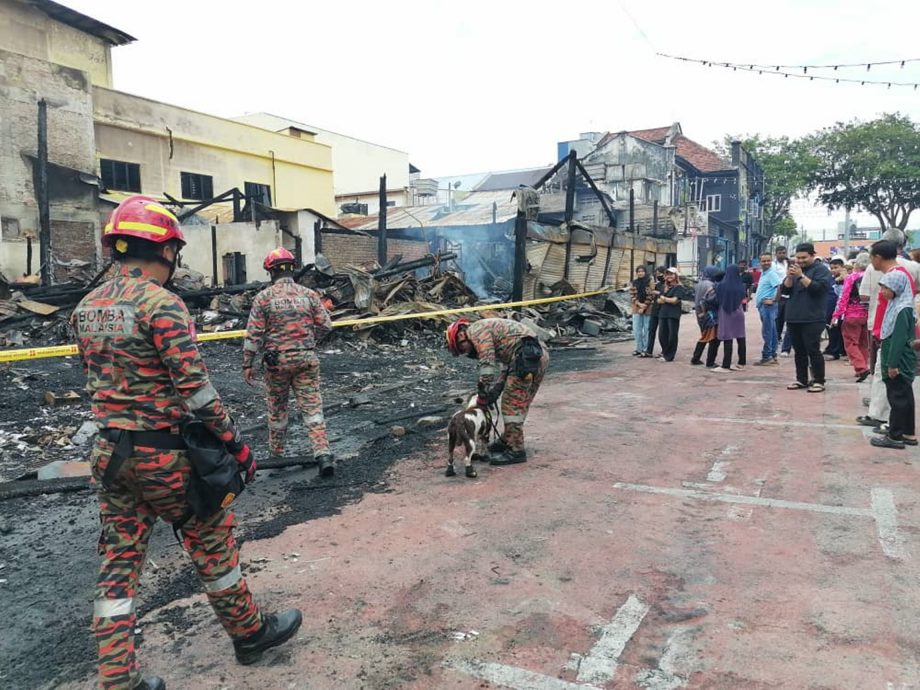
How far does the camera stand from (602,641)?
276 cm

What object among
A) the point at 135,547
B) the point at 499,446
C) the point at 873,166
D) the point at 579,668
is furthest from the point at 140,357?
the point at 873,166

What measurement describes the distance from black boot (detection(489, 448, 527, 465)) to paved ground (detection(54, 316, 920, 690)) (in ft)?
0.30

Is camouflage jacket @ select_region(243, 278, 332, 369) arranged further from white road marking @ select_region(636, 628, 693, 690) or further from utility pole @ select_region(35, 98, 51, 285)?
utility pole @ select_region(35, 98, 51, 285)

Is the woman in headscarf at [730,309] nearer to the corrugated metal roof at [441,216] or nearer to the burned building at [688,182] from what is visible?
the corrugated metal roof at [441,216]

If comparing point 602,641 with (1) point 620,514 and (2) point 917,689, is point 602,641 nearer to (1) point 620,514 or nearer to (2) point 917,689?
(2) point 917,689

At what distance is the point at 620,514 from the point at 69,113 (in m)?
20.9

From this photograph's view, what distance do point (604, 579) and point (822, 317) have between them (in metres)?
5.91

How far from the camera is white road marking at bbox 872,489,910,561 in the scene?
351 cm

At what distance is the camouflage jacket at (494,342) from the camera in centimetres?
506

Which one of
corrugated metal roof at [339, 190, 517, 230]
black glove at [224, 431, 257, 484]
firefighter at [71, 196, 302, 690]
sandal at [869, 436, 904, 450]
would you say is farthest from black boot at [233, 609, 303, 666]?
corrugated metal roof at [339, 190, 517, 230]

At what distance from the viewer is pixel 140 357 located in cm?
242

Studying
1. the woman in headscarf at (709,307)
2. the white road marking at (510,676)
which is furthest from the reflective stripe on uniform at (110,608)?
the woman in headscarf at (709,307)

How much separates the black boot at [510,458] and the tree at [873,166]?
38832 millimetres

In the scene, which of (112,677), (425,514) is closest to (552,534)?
(425,514)
